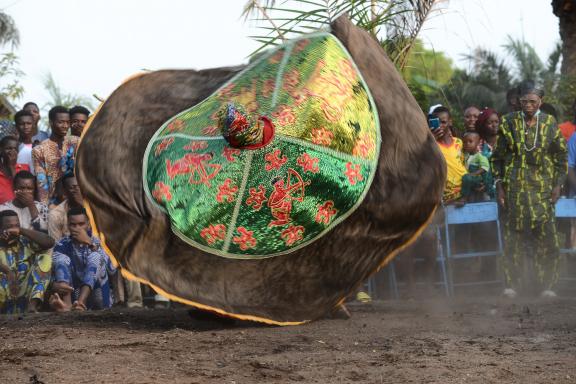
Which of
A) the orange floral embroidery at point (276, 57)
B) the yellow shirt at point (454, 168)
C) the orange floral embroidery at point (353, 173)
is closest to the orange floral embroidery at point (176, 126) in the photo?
the orange floral embroidery at point (276, 57)

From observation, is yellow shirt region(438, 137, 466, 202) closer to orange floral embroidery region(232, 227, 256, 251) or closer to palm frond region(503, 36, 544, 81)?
orange floral embroidery region(232, 227, 256, 251)

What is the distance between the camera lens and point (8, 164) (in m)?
8.57

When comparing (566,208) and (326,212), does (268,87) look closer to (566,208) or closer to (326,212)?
(326,212)

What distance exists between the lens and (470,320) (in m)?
6.41

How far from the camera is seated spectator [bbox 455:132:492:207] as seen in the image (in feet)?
28.7

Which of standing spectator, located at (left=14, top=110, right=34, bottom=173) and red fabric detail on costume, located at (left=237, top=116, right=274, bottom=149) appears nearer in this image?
red fabric detail on costume, located at (left=237, top=116, right=274, bottom=149)

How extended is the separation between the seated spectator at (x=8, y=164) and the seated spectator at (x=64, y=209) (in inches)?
26.1

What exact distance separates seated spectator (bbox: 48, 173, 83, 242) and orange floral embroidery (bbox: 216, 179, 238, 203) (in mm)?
2605

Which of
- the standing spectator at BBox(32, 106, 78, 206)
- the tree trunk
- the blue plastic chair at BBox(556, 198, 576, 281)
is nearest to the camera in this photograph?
the standing spectator at BBox(32, 106, 78, 206)

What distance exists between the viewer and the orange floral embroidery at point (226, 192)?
5566mm

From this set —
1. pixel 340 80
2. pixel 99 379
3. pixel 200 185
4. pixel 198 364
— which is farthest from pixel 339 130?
pixel 99 379

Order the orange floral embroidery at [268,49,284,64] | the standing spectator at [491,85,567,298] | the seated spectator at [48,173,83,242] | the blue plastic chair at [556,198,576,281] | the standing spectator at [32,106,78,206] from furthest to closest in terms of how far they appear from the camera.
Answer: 1. the blue plastic chair at [556,198,576,281]
2. the standing spectator at [491,85,567,298]
3. the standing spectator at [32,106,78,206]
4. the seated spectator at [48,173,83,242]
5. the orange floral embroidery at [268,49,284,64]

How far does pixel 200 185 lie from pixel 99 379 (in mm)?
1654

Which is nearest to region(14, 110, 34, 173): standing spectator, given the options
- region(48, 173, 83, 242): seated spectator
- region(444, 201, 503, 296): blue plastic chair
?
region(48, 173, 83, 242): seated spectator
